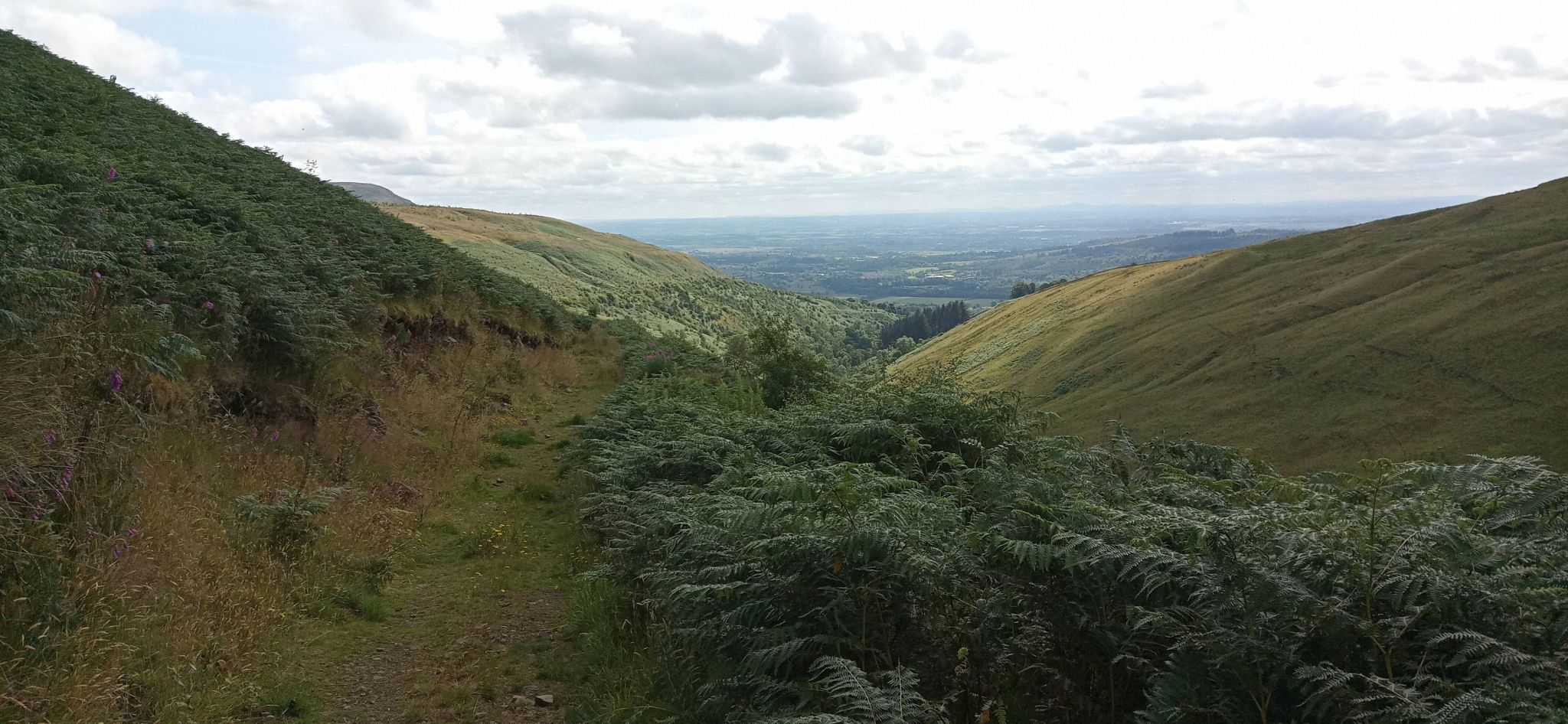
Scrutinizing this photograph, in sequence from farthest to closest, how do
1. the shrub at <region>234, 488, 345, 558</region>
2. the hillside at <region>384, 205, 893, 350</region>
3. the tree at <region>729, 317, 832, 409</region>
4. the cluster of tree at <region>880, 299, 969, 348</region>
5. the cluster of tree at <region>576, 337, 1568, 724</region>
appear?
the cluster of tree at <region>880, 299, 969, 348</region>
the hillside at <region>384, 205, 893, 350</region>
the tree at <region>729, 317, 832, 409</region>
the shrub at <region>234, 488, 345, 558</region>
the cluster of tree at <region>576, 337, 1568, 724</region>

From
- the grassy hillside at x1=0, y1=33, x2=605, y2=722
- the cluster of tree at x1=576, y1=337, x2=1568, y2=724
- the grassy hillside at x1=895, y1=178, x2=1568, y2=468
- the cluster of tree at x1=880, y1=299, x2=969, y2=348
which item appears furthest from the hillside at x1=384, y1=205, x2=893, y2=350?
the cluster of tree at x1=576, y1=337, x2=1568, y2=724

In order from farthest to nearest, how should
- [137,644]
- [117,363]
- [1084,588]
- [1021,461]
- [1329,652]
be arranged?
[1021,461] → [117,363] → [137,644] → [1084,588] → [1329,652]

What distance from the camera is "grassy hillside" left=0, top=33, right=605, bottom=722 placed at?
4910 millimetres

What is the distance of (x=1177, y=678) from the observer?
3.78 meters

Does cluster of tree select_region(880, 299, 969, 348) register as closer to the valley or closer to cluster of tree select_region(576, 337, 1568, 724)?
the valley

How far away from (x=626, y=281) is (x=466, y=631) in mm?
103070

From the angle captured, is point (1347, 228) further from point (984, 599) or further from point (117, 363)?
point (117, 363)

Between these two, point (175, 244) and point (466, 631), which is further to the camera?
point (175, 244)

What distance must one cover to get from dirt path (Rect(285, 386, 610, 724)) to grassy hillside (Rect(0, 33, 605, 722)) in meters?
0.22

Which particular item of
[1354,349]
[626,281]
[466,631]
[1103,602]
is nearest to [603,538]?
[466,631]

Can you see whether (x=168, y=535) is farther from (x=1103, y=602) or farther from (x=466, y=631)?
(x=1103, y=602)

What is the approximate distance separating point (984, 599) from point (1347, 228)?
45.2 metres

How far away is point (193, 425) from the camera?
8.01 m

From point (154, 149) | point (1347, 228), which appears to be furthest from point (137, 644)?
point (1347, 228)
